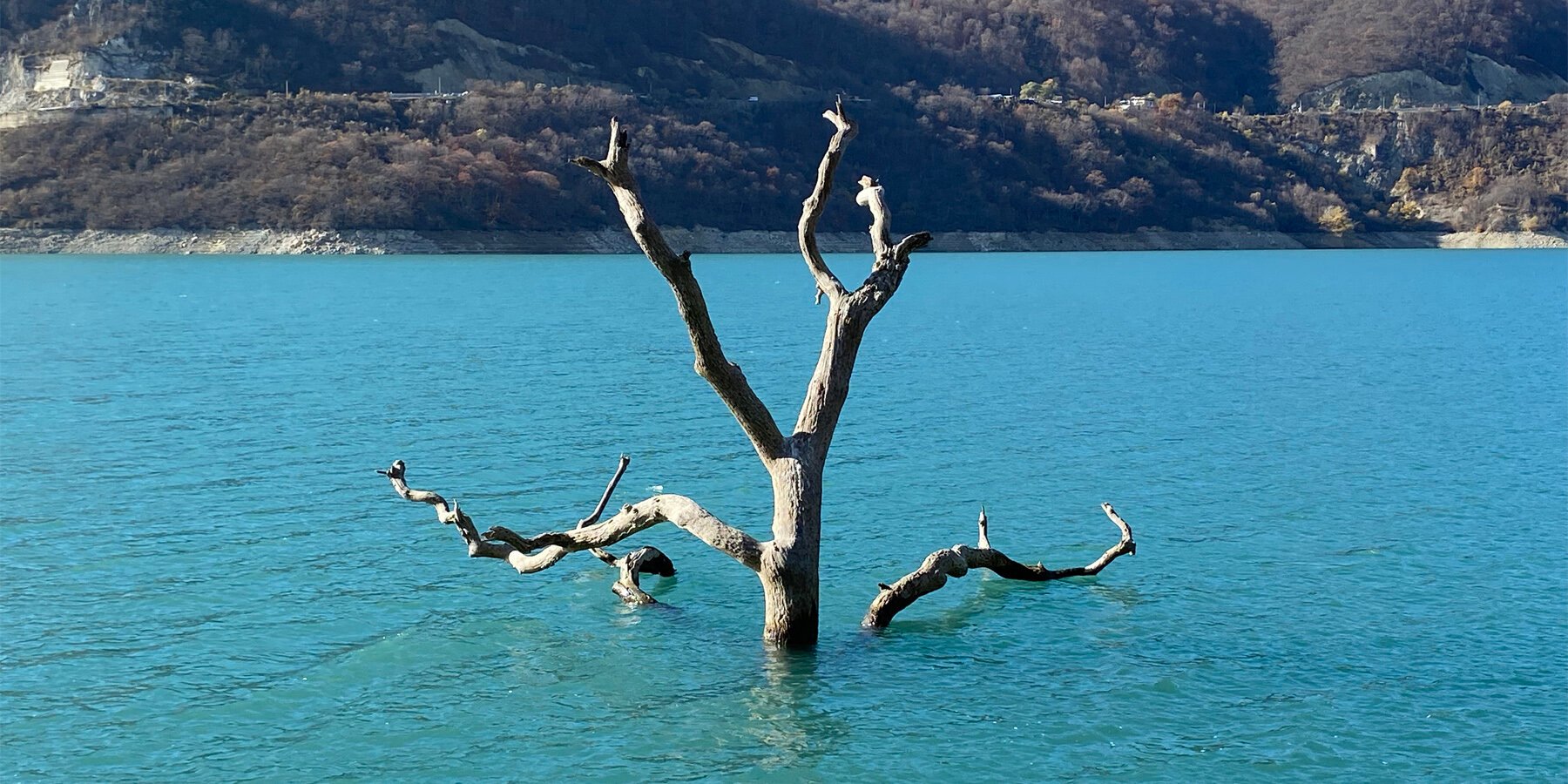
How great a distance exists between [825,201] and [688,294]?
4.37 feet

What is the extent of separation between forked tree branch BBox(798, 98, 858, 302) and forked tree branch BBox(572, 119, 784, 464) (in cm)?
98

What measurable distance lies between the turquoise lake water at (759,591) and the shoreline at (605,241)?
7024 centimetres

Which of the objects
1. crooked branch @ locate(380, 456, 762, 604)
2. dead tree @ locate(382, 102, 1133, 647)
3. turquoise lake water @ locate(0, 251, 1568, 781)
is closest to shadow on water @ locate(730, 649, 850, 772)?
turquoise lake water @ locate(0, 251, 1568, 781)

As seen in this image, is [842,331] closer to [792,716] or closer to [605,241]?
[792,716]

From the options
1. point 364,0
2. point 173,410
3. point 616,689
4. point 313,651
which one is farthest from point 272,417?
point 364,0

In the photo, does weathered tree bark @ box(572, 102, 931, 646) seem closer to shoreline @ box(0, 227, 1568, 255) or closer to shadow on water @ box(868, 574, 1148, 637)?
shadow on water @ box(868, 574, 1148, 637)

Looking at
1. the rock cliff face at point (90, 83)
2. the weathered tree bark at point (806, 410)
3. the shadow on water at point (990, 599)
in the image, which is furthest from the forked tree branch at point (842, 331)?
the rock cliff face at point (90, 83)

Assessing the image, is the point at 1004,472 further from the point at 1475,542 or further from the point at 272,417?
the point at 272,417

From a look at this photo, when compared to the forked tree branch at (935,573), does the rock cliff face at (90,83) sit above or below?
above

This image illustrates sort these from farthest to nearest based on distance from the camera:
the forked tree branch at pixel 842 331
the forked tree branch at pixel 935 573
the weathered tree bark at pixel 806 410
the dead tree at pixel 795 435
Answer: the forked tree branch at pixel 935 573, the forked tree branch at pixel 842 331, the weathered tree bark at pixel 806 410, the dead tree at pixel 795 435

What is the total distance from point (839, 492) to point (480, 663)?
8.75 meters

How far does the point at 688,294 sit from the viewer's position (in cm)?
1225

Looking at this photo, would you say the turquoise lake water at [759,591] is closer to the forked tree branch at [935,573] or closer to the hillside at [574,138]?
the forked tree branch at [935,573]

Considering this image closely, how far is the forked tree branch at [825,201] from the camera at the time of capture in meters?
12.3
